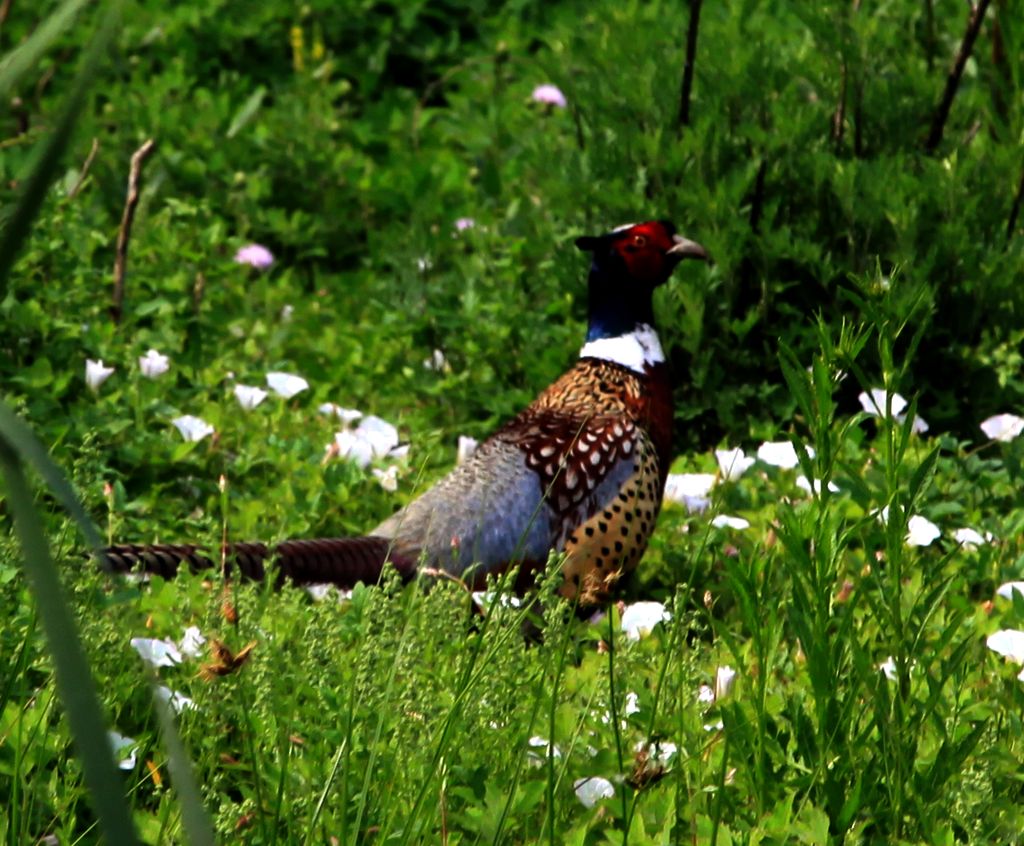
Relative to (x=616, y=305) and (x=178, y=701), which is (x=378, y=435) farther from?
(x=178, y=701)

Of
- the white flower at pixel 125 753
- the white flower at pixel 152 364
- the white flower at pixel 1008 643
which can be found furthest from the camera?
the white flower at pixel 152 364

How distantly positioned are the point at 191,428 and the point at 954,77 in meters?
2.36

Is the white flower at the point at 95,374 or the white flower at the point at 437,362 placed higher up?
the white flower at the point at 95,374

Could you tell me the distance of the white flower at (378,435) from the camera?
446 cm

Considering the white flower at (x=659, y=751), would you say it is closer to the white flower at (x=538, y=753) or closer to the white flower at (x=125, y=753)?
the white flower at (x=538, y=753)

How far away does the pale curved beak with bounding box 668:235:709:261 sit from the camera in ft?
14.3

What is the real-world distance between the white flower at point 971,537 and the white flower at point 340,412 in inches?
66.8

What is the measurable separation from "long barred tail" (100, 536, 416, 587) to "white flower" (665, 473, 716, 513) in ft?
2.61

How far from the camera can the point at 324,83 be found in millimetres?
6812

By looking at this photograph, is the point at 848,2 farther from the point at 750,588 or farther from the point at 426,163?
the point at 750,588

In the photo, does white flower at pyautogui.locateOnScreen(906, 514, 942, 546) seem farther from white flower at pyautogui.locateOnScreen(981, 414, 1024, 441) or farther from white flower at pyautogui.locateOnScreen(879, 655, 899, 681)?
white flower at pyautogui.locateOnScreen(981, 414, 1024, 441)

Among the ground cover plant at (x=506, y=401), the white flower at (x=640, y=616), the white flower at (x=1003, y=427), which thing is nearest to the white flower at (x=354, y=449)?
the ground cover plant at (x=506, y=401)

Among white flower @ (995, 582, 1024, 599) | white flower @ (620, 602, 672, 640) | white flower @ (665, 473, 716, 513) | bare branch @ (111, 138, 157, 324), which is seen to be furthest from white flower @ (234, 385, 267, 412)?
white flower @ (995, 582, 1024, 599)

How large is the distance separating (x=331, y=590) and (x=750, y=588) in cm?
67
